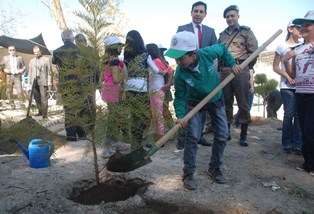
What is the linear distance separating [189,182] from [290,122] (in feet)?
7.08

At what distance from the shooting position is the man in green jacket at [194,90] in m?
2.82

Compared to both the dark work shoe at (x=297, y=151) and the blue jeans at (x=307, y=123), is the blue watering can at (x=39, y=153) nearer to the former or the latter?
the blue jeans at (x=307, y=123)

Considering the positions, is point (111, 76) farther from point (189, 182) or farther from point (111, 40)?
point (189, 182)

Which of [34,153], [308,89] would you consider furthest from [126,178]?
[308,89]

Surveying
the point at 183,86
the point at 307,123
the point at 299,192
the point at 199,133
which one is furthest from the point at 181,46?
the point at 299,192

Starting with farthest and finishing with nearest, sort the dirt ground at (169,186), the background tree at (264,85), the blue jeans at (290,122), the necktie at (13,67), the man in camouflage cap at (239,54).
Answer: the background tree at (264,85) < the necktie at (13,67) < the man in camouflage cap at (239,54) < the blue jeans at (290,122) < the dirt ground at (169,186)

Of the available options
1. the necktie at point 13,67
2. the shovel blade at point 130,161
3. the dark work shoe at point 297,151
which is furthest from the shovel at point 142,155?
the necktie at point 13,67

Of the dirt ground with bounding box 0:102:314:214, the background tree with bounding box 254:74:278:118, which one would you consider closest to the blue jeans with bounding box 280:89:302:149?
the dirt ground with bounding box 0:102:314:214

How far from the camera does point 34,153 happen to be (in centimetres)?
342

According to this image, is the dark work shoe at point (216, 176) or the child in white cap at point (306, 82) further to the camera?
the child in white cap at point (306, 82)

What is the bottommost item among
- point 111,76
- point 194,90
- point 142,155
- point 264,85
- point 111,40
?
point 142,155

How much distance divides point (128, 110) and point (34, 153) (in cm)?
153

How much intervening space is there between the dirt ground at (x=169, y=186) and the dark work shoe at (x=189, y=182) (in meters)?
0.06

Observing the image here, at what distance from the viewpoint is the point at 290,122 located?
420 centimetres
